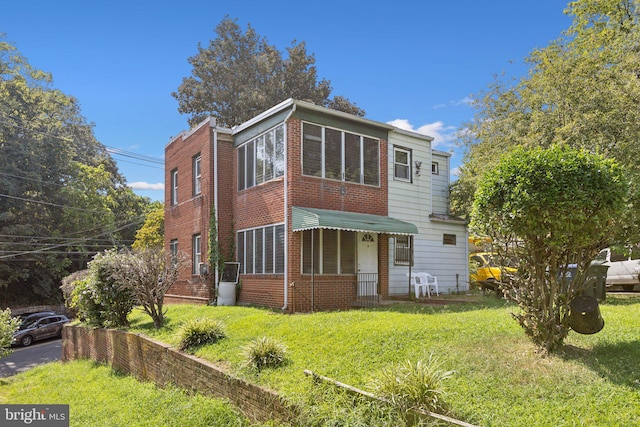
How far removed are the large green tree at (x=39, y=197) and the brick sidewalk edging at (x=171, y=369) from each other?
1716cm

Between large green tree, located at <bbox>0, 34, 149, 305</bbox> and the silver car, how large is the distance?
4437mm

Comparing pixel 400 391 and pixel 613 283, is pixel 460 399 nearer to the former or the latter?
pixel 400 391

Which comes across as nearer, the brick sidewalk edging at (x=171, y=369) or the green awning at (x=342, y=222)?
the brick sidewalk edging at (x=171, y=369)

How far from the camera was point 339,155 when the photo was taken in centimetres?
1405

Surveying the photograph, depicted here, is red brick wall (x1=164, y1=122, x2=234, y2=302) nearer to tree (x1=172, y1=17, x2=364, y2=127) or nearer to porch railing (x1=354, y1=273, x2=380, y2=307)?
porch railing (x1=354, y1=273, x2=380, y2=307)

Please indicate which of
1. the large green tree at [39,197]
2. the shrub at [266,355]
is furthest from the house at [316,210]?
the large green tree at [39,197]

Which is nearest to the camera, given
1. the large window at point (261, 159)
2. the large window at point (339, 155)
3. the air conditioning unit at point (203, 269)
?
the large window at point (339, 155)

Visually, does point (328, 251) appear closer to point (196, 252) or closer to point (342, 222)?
point (342, 222)

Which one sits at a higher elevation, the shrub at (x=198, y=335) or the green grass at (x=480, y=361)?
the green grass at (x=480, y=361)

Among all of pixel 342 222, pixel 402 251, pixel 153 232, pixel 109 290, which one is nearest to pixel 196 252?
pixel 109 290

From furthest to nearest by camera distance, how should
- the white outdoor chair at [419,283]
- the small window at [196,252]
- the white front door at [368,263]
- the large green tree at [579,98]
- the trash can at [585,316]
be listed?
the small window at [196,252], the white outdoor chair at [419,283], the white front door at [368,263], the large green tree at [579,98], the trash can at [585,316]

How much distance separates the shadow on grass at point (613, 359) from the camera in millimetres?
4809

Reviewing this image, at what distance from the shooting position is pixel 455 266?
17.6 metres

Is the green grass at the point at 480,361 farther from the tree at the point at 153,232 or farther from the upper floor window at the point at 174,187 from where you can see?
the tree at the point at 153,232
